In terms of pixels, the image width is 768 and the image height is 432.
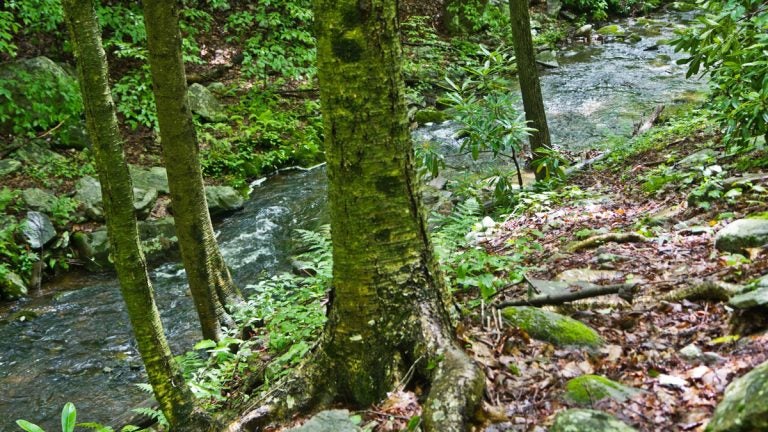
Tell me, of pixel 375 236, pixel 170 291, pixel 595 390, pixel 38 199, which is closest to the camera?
pixel 595 390

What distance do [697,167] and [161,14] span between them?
484cm

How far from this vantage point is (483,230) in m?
5.25

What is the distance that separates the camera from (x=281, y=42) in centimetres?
1261

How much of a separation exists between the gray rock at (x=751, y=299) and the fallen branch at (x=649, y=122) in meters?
7.19

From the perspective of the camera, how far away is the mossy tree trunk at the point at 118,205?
8.70ft

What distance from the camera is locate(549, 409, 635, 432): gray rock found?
1.88 metres

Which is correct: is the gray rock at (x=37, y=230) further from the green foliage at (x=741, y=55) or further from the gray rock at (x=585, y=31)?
the gray rock at (x=585, y=31)

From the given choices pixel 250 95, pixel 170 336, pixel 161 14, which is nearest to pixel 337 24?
pixel 161 14

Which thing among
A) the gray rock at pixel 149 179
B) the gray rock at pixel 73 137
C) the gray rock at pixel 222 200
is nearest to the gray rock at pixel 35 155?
the gray rock at pixel 73 137

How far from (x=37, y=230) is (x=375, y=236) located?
7.28 metres

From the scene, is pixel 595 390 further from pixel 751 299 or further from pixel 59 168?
pixel 59 168

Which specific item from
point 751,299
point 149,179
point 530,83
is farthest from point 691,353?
point 149,179

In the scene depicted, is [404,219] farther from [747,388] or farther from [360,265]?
[747,388]

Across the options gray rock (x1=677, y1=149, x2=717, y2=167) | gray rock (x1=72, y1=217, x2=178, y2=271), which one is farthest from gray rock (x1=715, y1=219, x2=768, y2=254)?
gray rock (x1=72, y1=217, x2=178, y2=271)
